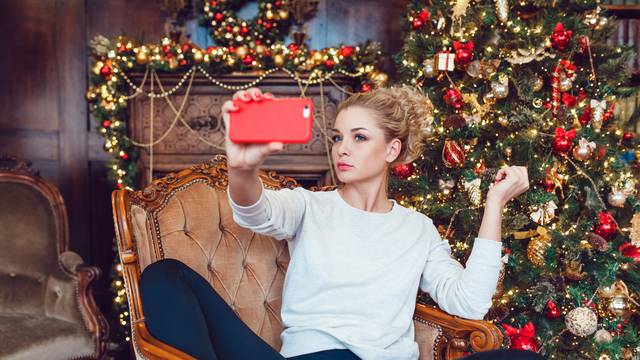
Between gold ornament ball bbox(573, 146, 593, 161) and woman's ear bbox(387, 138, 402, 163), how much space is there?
1154mm

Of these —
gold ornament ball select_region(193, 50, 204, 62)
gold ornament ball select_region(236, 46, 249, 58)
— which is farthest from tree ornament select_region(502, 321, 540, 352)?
gold ornament ball select_region(193, 50, 204, 62)

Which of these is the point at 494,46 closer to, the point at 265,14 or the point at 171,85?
the point at 265,14

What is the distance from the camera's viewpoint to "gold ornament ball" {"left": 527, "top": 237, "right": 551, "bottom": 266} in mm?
2646

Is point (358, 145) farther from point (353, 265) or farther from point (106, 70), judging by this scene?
point (106, 70)

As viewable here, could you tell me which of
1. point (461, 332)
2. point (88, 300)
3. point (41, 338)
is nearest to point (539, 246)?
point (461, 332)

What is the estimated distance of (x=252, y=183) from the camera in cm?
147

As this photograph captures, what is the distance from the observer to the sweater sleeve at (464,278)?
1.64 m

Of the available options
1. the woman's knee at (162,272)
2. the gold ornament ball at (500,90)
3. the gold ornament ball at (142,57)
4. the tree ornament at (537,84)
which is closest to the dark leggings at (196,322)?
the woman's knee at (162,272)

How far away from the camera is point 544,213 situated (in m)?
2.65

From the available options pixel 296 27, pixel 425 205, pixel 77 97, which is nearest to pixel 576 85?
pixel 425 205

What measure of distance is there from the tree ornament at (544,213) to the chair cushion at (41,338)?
2038mm

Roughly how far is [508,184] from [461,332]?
1.58ft

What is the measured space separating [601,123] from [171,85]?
2355 millimetres

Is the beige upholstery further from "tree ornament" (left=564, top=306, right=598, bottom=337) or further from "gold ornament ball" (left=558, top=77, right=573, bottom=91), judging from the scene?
"gold ornament ball" (left=558, top=77, right=573, bottom=91)
